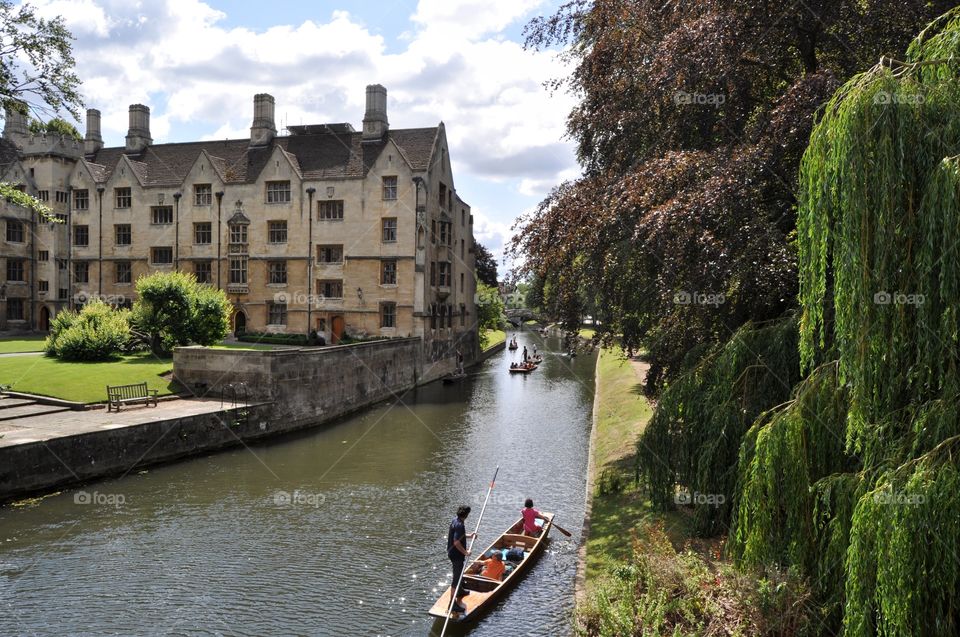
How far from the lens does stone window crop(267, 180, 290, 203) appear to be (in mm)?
40344

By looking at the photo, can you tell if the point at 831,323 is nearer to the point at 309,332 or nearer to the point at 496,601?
the point at 496,601

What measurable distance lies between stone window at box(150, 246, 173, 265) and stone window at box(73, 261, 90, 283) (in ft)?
18.2

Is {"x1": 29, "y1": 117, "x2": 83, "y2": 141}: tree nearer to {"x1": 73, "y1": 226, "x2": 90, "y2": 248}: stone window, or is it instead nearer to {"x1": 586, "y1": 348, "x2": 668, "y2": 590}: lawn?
{"x1": 586, "y1": 348, "x2": 668, "y2": 590}: lawn

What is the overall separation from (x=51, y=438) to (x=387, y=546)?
972 centimetres

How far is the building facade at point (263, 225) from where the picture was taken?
39.0 meters

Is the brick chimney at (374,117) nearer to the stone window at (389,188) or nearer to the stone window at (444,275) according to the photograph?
the stone window at (389,188)

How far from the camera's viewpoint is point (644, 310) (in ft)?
52.8

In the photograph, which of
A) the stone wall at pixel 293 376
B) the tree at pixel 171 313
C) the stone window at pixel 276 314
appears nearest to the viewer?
the stone wall at pixel 293 376

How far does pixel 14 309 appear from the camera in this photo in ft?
144

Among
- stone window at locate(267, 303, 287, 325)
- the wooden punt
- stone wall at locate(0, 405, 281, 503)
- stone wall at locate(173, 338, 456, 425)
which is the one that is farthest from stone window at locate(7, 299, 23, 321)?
the wooden punt

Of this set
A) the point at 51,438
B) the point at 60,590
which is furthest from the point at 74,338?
the point at 60,590

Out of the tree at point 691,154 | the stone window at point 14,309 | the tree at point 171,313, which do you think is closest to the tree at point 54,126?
the tree at point 691,154

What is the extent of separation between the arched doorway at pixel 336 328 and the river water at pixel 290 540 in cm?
1578

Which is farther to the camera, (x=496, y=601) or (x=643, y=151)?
(x=643, y=151)
